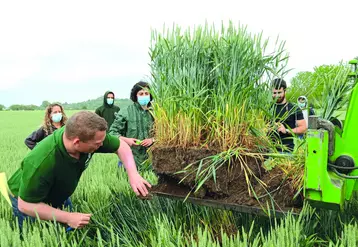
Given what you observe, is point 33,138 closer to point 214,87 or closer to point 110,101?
point 110,101

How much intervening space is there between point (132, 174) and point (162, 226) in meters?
Answer: 0.57

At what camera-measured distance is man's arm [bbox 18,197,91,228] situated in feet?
6.64

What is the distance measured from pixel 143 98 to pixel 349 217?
2189 millimetres

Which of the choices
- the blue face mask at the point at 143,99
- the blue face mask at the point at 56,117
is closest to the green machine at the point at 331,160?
the blue face mask at the point at 143,99

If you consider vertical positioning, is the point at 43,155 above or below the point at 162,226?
above

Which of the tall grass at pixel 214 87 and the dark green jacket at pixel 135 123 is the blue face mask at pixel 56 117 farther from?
the tall grass at pixel 214 87

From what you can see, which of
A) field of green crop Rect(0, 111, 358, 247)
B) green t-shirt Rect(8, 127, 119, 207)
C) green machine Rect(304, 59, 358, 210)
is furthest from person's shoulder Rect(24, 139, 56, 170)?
green machine Rect(304, 59, 358, 210)

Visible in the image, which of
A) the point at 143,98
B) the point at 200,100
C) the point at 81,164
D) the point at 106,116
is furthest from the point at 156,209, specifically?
the point at 106,116

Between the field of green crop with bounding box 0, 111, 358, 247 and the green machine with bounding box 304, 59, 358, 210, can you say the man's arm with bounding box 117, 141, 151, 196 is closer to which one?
the field of green crop with bounding box 0, 111, 358, 247

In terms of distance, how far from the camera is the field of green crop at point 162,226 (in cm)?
183

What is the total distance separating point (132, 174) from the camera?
2.37 m

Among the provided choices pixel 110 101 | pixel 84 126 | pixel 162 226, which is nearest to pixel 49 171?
pixel 84 126

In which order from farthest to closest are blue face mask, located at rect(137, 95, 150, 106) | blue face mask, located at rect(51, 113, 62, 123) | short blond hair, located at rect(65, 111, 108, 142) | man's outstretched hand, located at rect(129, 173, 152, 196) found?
blue face mask, located at rect(51, 113, 62, 123), blue face mask, located at rect(137, 95, 150, 106), man's outstretched hand, located at rect(129, 173, 152, 196), short blond hair, located at rect(65, 111, 108, 142)

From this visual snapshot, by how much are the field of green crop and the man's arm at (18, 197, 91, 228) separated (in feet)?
0.20
